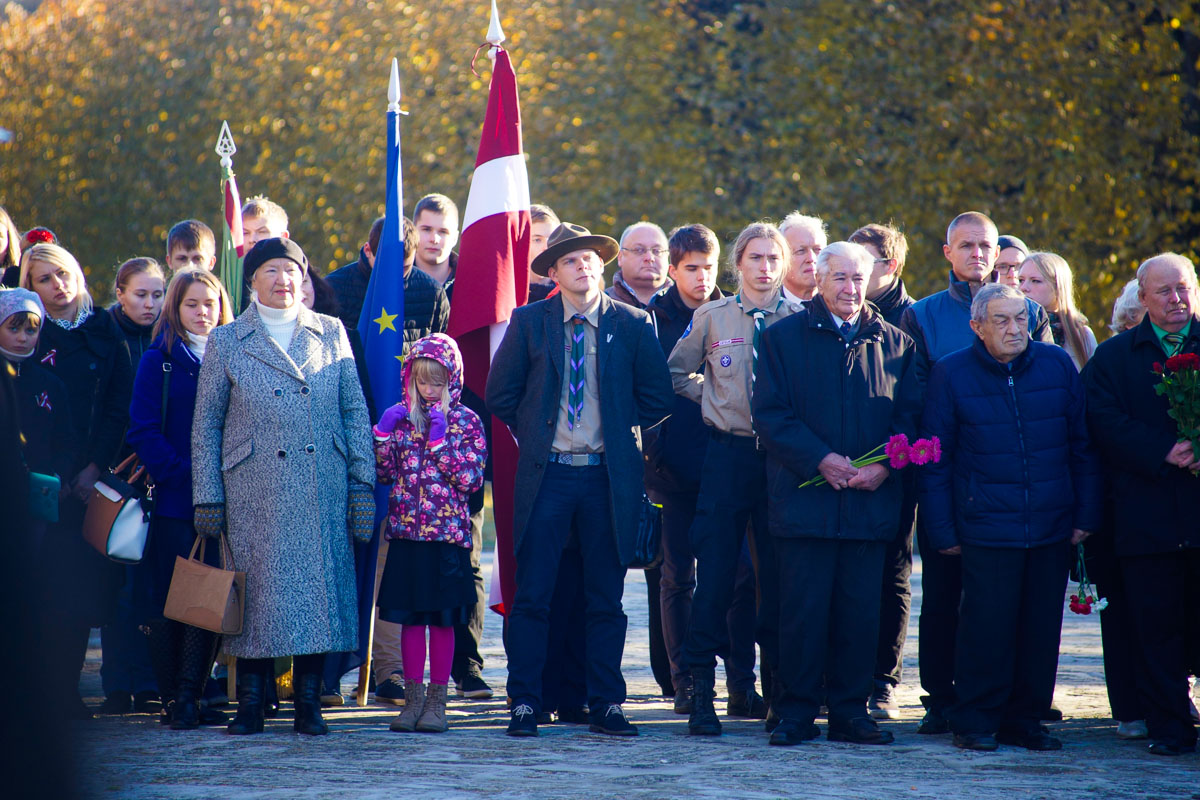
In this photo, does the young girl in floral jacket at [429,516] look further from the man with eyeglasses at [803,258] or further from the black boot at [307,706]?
the man with eyeglasses at [803,258]

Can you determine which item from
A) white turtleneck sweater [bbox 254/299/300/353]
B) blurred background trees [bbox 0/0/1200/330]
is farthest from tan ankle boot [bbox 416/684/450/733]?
blurred background trees [bbox 0/0/1200/330]

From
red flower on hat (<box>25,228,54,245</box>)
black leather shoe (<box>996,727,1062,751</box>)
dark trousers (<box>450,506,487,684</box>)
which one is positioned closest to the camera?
black leather shoe (<box>996,727,1062,751</box>)

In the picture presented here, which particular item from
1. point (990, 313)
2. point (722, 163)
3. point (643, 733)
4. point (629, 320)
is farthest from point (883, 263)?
point (722, 163)

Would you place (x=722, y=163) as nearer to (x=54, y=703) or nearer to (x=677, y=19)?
(x=677, y=19)

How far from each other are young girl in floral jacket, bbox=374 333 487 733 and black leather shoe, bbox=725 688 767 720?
1463mm

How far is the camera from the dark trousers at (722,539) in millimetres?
6508

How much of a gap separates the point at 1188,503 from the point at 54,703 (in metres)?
5.45

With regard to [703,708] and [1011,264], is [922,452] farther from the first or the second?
[1011,264]

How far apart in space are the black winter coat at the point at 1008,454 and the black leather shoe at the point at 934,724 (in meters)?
0.88

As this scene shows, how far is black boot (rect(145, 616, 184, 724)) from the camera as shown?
646cm

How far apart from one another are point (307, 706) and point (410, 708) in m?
0.47

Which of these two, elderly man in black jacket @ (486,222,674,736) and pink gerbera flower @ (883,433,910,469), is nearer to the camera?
pink gerbera flower @ (883,433,910,469)

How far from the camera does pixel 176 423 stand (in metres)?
6.53

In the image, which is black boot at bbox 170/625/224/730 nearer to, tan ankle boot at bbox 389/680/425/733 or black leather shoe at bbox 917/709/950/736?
tan ankle boot at bbox 389/680/425/733
